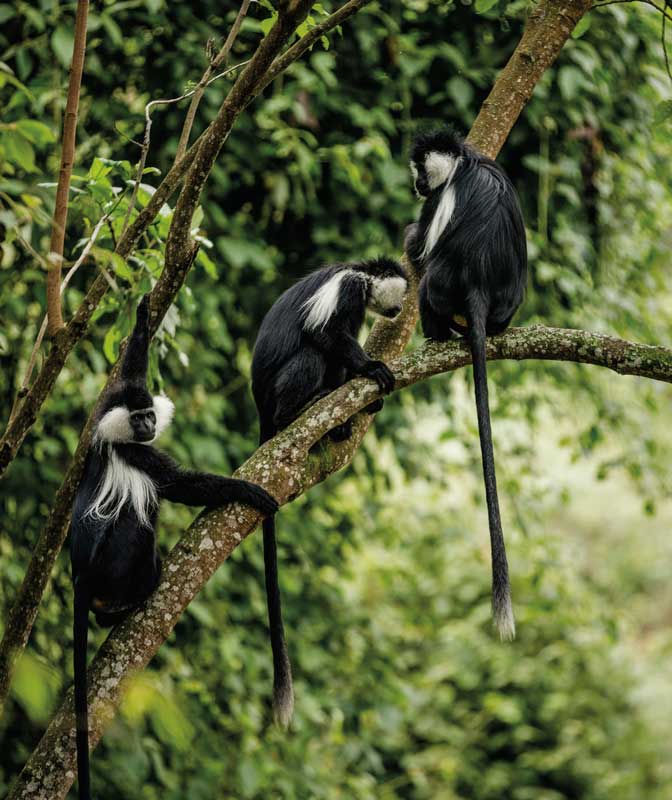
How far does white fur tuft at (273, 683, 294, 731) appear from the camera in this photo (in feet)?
6.81

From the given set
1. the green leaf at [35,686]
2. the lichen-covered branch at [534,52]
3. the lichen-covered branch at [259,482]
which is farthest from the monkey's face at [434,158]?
the green leaf at [35,686]

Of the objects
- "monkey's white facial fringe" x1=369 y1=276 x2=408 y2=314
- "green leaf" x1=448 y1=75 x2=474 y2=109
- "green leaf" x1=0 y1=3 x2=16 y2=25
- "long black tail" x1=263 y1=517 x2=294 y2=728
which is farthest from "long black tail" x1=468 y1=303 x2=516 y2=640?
"green leaf" x1=0 y1=3 x2=16 y2=25

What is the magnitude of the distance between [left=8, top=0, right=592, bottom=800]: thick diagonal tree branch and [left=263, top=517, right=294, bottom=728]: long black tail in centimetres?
29

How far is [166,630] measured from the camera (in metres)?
1.52

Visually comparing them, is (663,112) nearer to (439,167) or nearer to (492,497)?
(439,167)

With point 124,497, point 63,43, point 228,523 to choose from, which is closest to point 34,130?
point 228,523

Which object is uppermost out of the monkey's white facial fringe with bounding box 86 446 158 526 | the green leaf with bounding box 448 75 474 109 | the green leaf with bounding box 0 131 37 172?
the green leaf with bounding box 448 75 474 109

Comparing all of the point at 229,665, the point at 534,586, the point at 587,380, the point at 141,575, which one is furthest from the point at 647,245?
the point at 141,575

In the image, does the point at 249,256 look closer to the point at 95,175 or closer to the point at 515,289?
the point at 515,289

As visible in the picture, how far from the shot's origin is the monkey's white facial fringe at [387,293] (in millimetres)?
2543

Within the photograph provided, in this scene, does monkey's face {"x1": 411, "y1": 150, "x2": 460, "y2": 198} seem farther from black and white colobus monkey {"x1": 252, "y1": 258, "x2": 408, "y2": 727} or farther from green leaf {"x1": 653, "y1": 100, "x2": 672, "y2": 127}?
green leaf {"x1": 653, "y1": 100, "x2": 672, "y2": 127}

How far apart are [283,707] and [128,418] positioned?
72 cm

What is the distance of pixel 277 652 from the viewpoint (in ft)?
7.00

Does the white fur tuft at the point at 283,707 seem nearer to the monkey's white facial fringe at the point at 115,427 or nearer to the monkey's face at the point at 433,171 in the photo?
the monkey's white facial fringe at the point at 115,427
